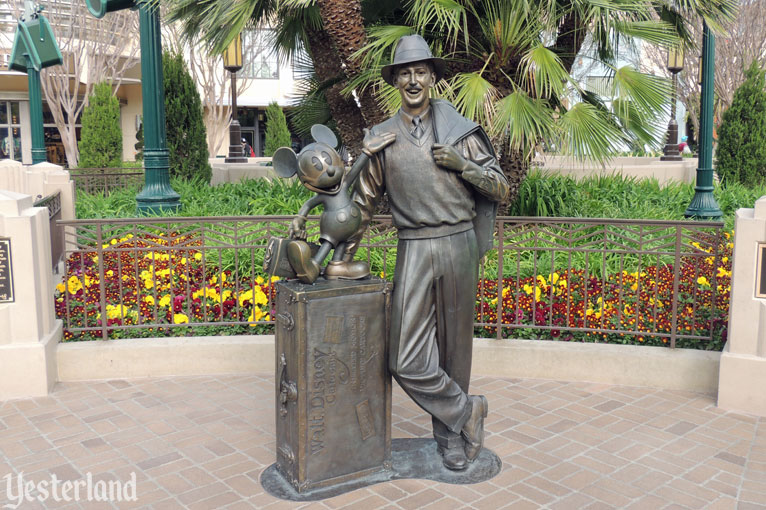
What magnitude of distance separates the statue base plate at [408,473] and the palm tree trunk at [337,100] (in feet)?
17.5

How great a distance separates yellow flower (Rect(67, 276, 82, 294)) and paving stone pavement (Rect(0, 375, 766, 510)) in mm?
1097

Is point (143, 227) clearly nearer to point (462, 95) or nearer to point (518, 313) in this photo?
point (462, 95)

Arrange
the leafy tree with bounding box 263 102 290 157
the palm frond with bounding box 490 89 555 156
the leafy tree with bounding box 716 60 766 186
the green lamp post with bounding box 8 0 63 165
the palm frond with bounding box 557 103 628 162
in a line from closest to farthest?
the palm frond with bounding box 490 89 555 156 < the palm frond with bounding box 557 103 628 162 < the leafy tree with bounding box 716 60 766 186 < the green lamp post with bounding box 8 0 63 165 < the leafy tree with bounding box 263 102 290 157

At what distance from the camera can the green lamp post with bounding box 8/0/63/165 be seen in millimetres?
13820

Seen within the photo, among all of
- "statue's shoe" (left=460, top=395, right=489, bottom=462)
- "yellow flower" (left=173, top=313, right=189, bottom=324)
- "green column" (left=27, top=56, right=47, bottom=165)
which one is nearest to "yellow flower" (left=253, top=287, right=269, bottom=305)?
"yellow flower" (left=173, top=313, right=189, bottom=324)

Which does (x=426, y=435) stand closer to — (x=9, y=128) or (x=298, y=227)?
(x=298, y=227)

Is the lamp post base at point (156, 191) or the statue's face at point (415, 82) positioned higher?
the statue's face at point (415, 82)

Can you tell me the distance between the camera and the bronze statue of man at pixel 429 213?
361 centimetres

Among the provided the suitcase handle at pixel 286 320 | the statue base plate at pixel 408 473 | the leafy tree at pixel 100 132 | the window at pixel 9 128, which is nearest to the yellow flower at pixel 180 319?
the statue base plate at pixel 408 473

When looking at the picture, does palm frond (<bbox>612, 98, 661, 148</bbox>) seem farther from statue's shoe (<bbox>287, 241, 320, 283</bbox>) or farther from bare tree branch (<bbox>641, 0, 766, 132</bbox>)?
bare tree branch (<bbox>641, 0, 766, 132</bbox>)

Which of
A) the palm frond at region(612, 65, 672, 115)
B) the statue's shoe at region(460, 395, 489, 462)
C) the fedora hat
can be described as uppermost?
the palm frond at region(612, 65, 672, 115)

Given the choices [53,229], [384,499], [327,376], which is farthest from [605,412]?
[53,229]

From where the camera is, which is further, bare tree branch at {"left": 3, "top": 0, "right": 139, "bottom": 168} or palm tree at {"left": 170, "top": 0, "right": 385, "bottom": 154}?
bare tree branch at {"left": 3, "top": 0, "right": 139, "bottom": 168}

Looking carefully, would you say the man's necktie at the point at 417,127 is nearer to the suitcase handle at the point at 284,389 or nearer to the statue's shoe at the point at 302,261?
the statue's shoe at the point at 302,261
